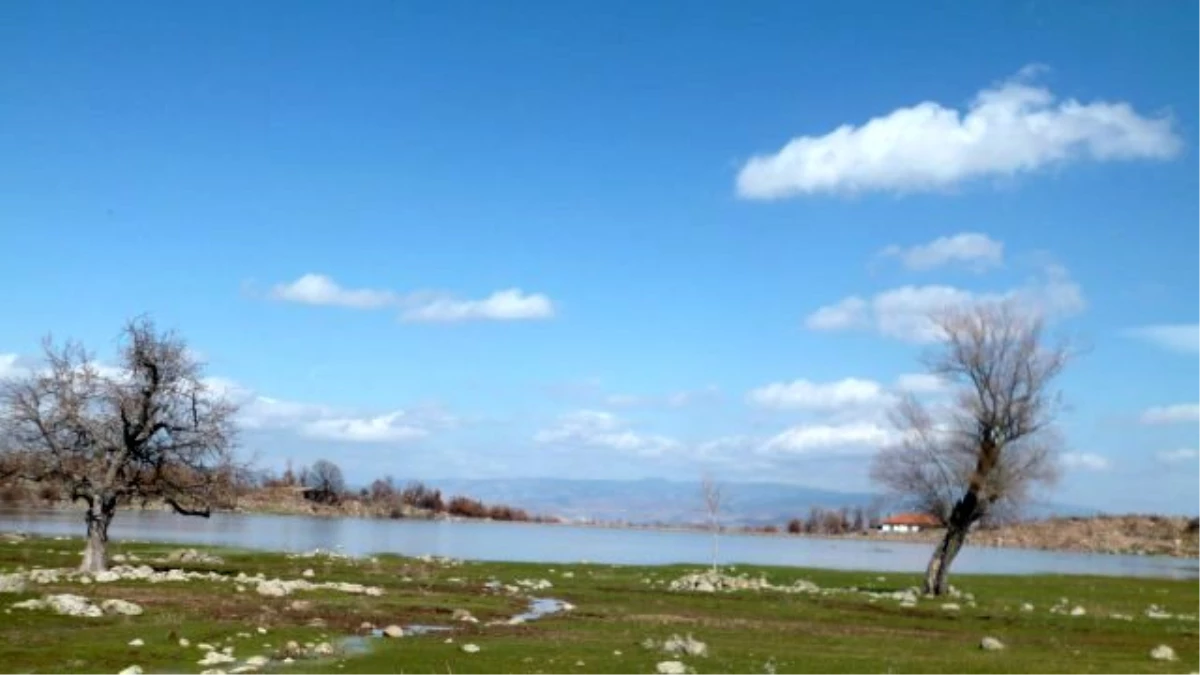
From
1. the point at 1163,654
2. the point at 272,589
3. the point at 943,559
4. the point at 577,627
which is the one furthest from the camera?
the point at 943,559

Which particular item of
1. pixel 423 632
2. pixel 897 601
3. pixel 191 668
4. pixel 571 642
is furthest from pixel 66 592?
pixel 897 601

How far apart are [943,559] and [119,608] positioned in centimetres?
4201

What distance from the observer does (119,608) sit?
3481 centimetres

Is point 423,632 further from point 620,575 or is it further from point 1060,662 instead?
point 620,575

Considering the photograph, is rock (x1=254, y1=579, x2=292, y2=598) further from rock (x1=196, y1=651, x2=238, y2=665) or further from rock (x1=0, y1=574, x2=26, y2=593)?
rock (x1=196, y1=651, x2=238, y2=665)

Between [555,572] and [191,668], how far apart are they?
50.0 metres

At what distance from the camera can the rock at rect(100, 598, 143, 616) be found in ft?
114

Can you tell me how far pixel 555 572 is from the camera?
7444cm

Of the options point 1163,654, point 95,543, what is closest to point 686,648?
point 1163,654

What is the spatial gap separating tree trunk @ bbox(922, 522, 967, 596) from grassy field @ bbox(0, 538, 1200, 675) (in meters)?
2.42

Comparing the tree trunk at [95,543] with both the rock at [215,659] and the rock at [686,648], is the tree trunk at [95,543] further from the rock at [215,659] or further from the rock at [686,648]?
the rock at [686,648]

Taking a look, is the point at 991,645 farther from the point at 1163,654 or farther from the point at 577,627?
the point at 577,627

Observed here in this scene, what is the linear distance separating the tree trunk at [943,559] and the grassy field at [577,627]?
95.3 inches

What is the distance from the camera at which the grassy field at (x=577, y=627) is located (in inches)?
1087
